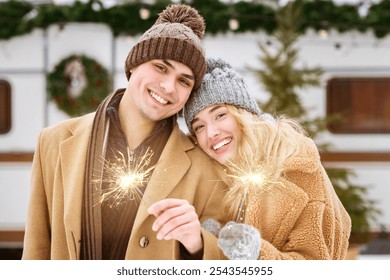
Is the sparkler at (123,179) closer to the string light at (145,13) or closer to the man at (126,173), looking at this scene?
the man at (126,173)

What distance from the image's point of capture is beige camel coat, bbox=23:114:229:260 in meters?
0.95

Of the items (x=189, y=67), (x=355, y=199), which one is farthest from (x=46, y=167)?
(x=355, y=199)

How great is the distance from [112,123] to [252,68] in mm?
1049

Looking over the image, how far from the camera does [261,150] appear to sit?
37.8 inches

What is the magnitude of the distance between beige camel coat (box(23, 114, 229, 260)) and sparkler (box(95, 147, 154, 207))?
3 centimetres

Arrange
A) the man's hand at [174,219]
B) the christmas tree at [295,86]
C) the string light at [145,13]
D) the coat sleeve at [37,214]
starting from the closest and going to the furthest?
the man's hand at [174,219]
the coat sleeve at [37,214]
the string light at [145,13]
the christmas tree at [295,86]

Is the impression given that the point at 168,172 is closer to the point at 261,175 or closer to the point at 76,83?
the point at 261,175

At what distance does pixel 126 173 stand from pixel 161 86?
0.19 meters

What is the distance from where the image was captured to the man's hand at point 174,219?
2.85 feet

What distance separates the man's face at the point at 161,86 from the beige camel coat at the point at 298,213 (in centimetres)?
24

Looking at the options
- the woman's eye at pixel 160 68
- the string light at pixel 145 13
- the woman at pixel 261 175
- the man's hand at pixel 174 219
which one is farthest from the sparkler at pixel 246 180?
the string light at pixel 145 13

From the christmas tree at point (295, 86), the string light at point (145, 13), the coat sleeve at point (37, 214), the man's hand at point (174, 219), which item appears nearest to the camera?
the man's hand at point (174, 219)

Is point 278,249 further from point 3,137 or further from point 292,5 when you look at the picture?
point 292,5

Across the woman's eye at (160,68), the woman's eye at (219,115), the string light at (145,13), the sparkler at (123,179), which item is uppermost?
the string light at (145,13)
